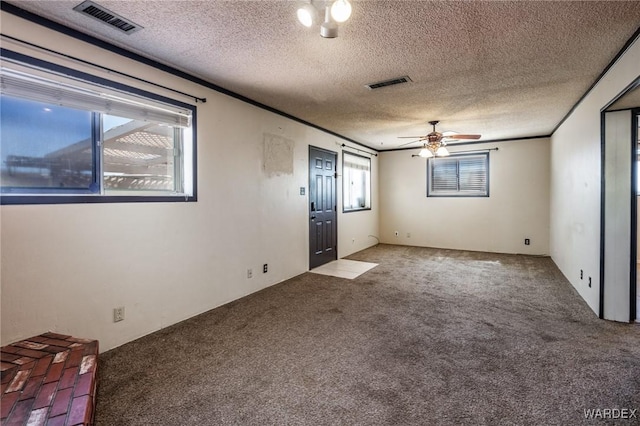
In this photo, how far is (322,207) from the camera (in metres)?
5.70

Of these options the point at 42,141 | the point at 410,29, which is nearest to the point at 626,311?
the point at 410,29

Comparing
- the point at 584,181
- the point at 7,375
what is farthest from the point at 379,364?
the point at 584,181

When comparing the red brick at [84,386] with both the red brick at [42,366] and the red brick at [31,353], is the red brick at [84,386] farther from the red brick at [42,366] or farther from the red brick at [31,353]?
the red brick at [31,353]

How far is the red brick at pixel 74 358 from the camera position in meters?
1.92

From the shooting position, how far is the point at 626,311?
306 cm

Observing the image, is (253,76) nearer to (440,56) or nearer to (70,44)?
(70,44)

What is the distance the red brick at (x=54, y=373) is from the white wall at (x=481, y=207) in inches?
278

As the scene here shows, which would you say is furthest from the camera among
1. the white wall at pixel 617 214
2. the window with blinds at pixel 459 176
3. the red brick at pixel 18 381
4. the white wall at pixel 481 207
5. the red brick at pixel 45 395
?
the window with blinds at pixel 459 176

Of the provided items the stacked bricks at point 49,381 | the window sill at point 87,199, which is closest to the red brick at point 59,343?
the stacked bricks at point 49,381

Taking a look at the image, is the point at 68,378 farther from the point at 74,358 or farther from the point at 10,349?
the point at 10,349

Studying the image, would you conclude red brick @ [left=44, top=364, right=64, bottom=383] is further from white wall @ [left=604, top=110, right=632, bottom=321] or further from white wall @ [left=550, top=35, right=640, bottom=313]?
white wall @ [left=604, top=110, right=632, bottom=321]

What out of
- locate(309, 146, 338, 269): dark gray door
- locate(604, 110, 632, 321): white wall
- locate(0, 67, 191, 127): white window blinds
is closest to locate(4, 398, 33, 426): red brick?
locate(0, 67, 191, 127): white window blinds

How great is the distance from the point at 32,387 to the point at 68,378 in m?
0.15

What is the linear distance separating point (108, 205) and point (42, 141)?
2.05ft
